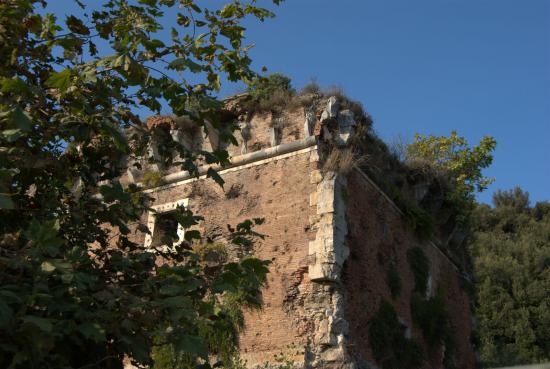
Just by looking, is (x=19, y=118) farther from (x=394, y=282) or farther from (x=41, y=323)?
(x=394, y=282)

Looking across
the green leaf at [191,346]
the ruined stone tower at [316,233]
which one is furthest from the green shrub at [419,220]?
the green leaf at [191,346]

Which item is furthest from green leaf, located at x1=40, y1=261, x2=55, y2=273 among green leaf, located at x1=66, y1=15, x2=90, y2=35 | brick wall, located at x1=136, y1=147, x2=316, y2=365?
brick wall, located at x1=136, y1=147, x2=316, y2=365

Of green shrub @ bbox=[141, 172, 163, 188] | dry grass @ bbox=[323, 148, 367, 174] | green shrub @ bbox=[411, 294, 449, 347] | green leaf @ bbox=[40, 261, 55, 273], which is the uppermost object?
green shrub @ bbox=[141, 172, 163, 188]

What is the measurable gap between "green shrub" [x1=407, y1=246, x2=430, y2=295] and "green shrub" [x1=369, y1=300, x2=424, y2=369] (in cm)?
139

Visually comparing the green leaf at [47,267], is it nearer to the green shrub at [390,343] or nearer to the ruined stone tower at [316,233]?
the ruined stone tower at [316,233]

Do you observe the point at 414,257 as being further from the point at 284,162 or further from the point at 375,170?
the point at 284,162

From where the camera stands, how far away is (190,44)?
18.9 feet

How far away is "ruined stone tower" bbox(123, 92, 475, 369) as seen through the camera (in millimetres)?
10281

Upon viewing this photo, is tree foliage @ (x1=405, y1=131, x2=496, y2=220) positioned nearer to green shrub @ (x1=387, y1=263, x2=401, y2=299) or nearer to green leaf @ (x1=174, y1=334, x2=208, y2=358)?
green shrub @ (x1=387, y1=263, x2=401, y2=299)

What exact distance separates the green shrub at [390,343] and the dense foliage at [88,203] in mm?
5875

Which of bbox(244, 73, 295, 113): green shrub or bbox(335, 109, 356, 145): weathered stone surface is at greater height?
bbox(244, 73, 295, 113): green shrub

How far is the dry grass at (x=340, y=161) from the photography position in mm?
11109

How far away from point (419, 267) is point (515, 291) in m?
17.2

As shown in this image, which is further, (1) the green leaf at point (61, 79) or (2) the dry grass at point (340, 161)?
(2) the dry grass at point (340, 161)
